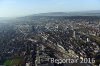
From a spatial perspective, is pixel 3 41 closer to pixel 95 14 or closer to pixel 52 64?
pixel 52 64

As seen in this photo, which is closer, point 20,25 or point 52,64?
point 52,64

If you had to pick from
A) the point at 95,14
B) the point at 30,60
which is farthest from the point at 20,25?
the point at 95,14

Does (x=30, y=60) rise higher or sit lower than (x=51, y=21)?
lower

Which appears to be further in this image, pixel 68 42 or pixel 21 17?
pixel 21 17

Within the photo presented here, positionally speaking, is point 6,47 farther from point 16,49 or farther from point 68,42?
point 68,42

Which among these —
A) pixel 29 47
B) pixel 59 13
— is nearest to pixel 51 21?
pixel 59 13

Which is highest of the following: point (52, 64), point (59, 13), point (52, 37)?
point (59, 13)

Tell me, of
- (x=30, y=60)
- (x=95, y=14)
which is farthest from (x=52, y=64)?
(x=95, y=14)

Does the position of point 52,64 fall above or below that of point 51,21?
below
